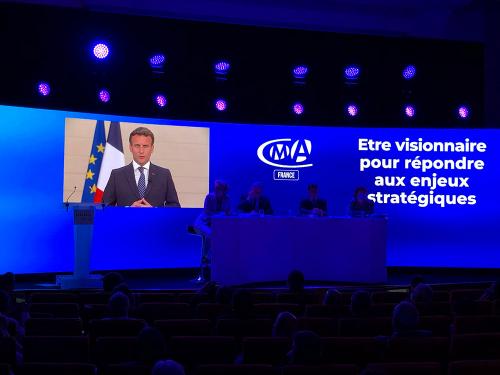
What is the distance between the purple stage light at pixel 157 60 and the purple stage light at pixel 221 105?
1253 mm

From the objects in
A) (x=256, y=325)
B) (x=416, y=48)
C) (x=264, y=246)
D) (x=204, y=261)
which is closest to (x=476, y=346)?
(x=256, y=325)

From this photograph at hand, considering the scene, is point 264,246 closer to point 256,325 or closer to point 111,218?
point 111,218

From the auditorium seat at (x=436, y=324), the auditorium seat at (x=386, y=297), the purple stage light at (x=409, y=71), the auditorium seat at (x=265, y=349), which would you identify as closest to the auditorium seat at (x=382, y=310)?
the auditorium seat at (x=436, y=324)

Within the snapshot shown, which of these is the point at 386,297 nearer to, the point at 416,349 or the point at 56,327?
the point at 416,349

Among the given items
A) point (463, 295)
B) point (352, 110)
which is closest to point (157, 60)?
point (352, 110)

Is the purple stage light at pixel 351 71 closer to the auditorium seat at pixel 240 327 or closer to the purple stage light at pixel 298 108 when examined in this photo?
the purple stage light at pixel 298 108

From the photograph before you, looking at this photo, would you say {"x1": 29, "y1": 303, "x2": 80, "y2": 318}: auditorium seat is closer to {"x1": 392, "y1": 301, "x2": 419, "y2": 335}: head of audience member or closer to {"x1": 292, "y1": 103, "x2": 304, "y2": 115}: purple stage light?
{"x1": 392, "y1": 301, "x2": 419, "y2": 335}: head of audience member

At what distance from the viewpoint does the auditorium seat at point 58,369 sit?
357 cm

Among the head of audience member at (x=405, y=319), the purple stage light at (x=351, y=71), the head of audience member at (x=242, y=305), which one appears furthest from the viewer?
the purple stage light at (x=351, y=71)

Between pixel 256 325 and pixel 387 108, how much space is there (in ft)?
29.4

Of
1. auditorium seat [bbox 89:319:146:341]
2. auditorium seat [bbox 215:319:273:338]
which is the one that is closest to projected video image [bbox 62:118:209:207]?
auditorium seat [bbox 89:319:146:341]

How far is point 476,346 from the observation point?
4367 millimetres

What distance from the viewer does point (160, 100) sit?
1196 centimetres

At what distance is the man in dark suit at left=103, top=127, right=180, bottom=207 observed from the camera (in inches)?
450
